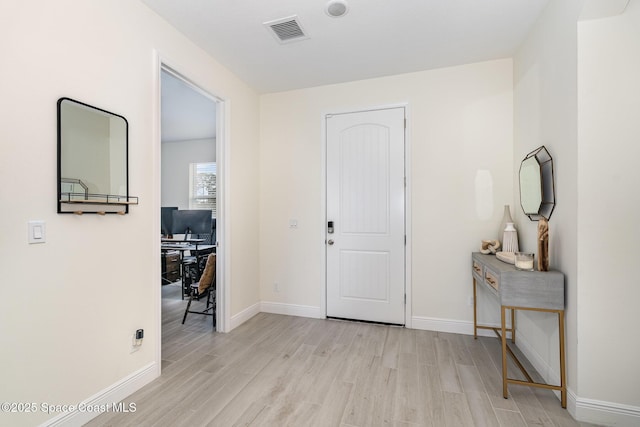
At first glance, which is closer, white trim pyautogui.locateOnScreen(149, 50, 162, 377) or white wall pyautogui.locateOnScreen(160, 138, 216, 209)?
white trim pyautogui.locateOnScreen(149, 50, 162, 377)

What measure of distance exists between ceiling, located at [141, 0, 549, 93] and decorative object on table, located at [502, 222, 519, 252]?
1657 millimetres

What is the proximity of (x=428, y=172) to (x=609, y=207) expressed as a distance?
155cm

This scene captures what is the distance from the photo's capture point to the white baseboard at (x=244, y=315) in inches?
124

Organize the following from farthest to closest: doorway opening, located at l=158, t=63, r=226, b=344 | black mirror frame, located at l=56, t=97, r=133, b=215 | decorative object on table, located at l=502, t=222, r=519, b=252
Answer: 1. doorway opening, located at l=158, t=63, r=226, b=344
2. decorative object on table, located at l=502, t=222, r=519, b=252
3. black mirror frame, located at l=56, t=97, r=133, b=215

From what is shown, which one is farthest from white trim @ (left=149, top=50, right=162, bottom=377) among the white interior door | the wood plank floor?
the white interior door

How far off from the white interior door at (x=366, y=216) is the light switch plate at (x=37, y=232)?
2.48 metres

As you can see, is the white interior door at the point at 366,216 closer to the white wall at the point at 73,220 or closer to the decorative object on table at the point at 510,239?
the decorative object on table at the point at 510,239

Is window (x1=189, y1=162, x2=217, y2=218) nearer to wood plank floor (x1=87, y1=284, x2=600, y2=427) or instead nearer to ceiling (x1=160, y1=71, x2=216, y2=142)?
ceiling (x1=160, y1=71, x2=216, y2=142)

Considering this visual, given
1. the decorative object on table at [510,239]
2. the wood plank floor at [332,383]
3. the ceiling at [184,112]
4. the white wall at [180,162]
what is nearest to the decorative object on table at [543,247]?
the decorative object on table at [510,239]

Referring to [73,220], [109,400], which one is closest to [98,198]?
[73,220]

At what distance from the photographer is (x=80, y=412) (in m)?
1.69

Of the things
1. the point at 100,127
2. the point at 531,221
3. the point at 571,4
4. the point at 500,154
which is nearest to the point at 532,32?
the point at 571,4

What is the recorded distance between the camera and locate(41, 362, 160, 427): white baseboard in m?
1.63

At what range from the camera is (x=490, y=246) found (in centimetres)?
275
